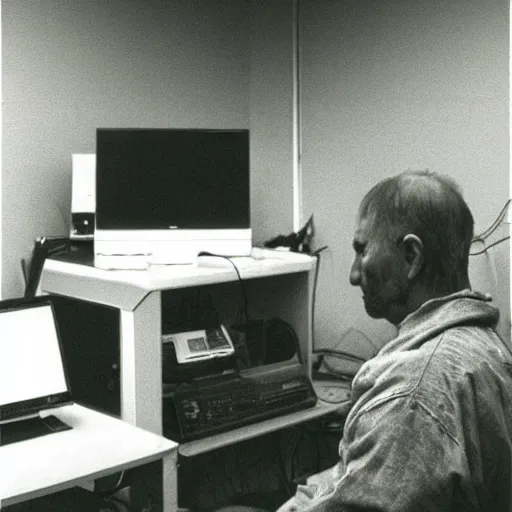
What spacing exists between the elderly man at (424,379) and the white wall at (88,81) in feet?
5.46

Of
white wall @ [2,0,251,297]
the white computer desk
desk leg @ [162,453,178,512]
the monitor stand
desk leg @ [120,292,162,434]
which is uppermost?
white wall @ [2,0,251,297]

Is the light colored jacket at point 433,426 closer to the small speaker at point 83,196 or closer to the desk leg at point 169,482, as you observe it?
the desk leg at point 169,482

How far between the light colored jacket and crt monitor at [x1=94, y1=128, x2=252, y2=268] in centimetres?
147

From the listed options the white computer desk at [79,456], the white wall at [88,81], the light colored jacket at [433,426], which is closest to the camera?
the light colored jacket at [433,426]

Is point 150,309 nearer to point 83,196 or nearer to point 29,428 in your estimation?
point 29,428

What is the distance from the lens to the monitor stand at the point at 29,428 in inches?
87.0

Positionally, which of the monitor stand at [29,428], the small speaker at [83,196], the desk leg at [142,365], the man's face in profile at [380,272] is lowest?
the monitor stand at [29,428]

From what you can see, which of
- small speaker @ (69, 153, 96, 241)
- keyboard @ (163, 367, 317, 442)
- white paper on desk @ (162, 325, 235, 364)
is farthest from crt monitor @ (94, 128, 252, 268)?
keyboard @ (163, 367, 317, 442)

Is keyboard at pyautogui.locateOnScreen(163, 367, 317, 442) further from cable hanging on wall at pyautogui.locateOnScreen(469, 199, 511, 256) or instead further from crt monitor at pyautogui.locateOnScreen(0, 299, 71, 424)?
cable hanging on wall at pyautogui.locateOnScreen(469, 199, 511, 256)

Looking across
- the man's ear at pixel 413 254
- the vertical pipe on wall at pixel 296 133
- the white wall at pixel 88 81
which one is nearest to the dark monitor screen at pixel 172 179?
the white wall at pixel 88 81

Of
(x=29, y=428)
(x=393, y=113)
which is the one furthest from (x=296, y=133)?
(x=29, y=428)

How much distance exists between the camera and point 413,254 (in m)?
1.35

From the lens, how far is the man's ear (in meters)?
1.34

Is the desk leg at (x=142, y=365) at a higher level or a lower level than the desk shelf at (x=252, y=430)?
higher
